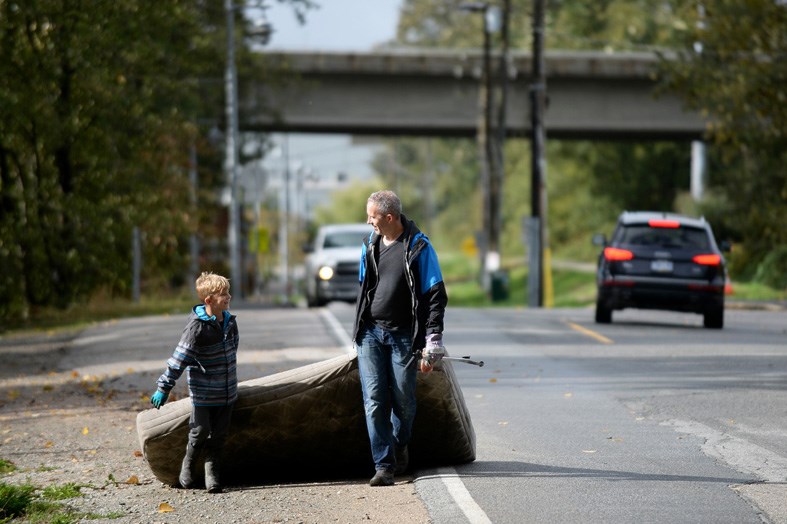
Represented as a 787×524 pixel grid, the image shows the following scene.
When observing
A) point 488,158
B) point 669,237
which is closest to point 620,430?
point 669,237

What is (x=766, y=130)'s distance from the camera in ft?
124

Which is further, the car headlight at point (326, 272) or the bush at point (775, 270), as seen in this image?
the bush at point (775, 270)

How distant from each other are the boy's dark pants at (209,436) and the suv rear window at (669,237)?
14.3 m

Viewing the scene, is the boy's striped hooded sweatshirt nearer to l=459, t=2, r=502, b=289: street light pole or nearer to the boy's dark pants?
the boy's dark pants

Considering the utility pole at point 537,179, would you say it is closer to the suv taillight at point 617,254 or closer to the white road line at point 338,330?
the white road line at point 338,330

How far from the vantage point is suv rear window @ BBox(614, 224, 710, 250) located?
2277cm

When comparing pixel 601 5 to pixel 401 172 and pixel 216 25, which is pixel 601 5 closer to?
pixel 216 25

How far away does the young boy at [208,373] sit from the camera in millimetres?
9219

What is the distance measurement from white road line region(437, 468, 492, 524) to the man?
0.36m

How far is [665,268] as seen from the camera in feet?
74.2

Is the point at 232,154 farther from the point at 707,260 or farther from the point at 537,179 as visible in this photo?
the point at 707,260

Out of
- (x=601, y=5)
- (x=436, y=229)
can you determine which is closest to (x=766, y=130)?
(x=601, y=5)

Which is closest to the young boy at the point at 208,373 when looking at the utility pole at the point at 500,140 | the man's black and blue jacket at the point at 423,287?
the man's black and blue jacket at the point at 423,287

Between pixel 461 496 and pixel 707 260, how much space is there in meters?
14.6
